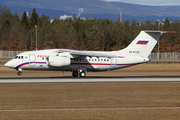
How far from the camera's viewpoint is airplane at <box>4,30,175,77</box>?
1331 inches

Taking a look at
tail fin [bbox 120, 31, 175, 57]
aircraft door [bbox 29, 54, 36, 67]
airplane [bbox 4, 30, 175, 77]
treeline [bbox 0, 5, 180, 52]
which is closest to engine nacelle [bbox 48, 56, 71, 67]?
airplane [bbox 4, 30, 175, 77]

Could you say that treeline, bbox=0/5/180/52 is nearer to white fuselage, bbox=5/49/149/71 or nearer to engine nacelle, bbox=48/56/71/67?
white fuselage, bbox=5/49/149/71

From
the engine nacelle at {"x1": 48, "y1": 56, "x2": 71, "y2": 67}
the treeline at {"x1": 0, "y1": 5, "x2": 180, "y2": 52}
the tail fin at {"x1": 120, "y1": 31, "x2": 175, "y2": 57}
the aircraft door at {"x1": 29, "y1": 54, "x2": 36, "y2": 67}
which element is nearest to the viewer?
the engine nacelle at {"x1": 48, "y1": 56, "x2": 71, "y2": 67}

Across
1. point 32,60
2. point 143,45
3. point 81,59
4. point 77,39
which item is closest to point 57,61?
point 81,59

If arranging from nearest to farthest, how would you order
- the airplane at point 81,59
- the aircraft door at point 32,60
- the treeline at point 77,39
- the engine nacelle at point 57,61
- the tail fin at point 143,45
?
1. the engine nacelle at point 57,61
2. the airplane at point 81,59
3. the aircraft door at point 32,60
4. the tail fin at point 143,45
5. the treeline at point 77,39

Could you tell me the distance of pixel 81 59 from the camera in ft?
115

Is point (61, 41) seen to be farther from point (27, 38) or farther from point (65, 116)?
point (65, 116)

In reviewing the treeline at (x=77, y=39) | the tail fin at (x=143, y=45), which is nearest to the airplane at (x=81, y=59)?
the tail fin at (x=143, y=45)

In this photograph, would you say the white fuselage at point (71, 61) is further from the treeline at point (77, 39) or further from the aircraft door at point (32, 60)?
the treeline at point (77, 39)

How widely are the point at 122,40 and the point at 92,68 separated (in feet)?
208

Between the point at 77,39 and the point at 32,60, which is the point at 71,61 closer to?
the point at 32,60

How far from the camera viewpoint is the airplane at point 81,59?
33812mm

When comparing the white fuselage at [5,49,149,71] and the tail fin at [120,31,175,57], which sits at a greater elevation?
the tail fin at [120,31,175,57]

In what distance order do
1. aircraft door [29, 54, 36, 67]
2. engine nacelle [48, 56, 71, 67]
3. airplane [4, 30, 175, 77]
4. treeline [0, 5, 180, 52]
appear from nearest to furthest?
engine nacelle [48, 56, 71, 67], airplane [4, 30, 175, 77], aircraft door [29, 54, 36, 67], treeline [0, 5, 180, 52]
